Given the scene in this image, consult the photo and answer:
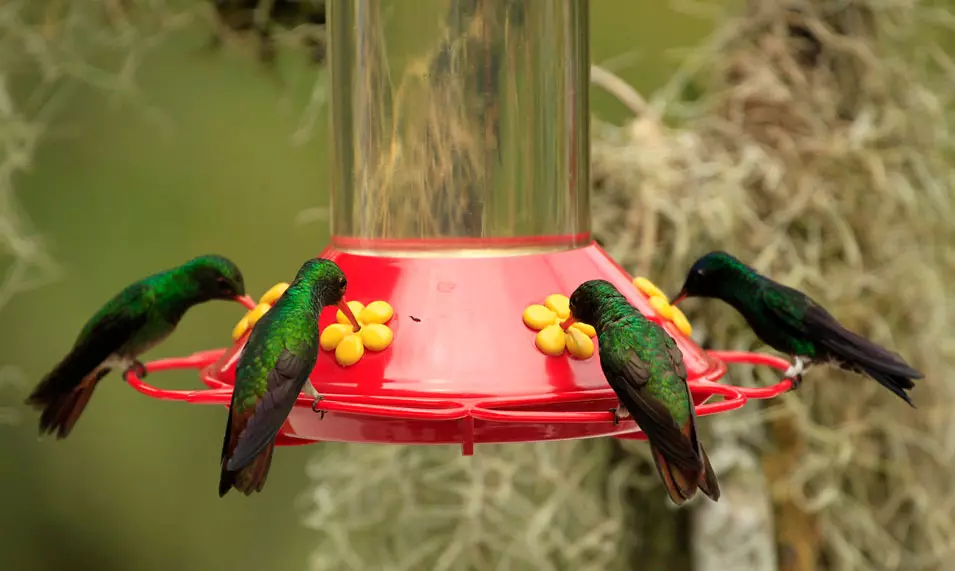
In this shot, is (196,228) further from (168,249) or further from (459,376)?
(459,376)

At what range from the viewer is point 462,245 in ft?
3.60

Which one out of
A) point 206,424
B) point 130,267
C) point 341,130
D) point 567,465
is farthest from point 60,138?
point 567,465

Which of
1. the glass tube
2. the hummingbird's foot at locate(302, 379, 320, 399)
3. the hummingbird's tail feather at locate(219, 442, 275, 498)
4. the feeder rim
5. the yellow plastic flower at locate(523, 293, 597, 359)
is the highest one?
the glass tube

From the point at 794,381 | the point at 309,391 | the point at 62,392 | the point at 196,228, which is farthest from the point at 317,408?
the point at 196,228

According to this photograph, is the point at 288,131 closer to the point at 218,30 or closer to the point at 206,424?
the point at 218,30

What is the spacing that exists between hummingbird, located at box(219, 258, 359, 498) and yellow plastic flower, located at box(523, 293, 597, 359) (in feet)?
0.56

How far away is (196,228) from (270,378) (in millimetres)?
1434

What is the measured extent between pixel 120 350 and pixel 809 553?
1343 millimetres

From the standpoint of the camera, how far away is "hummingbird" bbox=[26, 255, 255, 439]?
1.14 m

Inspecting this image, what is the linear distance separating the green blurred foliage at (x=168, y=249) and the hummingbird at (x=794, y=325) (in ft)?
3.00

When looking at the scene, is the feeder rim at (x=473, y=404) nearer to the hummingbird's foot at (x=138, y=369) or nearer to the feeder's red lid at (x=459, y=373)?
the feeder's red lid at (x=459, y=373)

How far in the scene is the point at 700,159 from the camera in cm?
174

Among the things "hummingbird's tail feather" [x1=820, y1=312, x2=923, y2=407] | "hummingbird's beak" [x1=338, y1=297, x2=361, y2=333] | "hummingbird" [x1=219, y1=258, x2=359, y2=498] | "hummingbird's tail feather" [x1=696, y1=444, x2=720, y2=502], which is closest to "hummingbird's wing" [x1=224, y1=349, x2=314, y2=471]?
"hummingbird" [x1=219, y1=258, x2=359, y2=498]

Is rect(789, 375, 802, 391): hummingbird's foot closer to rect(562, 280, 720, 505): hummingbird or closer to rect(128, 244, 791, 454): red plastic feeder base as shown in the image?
rect(128, 244, 791, 454): red plastic feeder base
